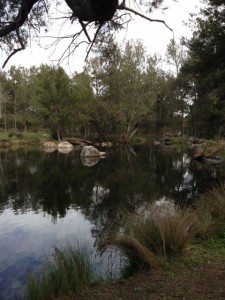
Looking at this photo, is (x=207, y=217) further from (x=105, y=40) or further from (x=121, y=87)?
(x=121, y=87)

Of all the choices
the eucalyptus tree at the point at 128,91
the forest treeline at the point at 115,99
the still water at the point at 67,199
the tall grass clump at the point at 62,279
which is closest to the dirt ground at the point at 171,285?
the tall grass clump at the point at 62,279

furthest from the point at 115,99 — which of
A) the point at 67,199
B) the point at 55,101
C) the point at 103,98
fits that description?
the point at 67,199

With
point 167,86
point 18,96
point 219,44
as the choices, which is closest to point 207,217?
point 219,44

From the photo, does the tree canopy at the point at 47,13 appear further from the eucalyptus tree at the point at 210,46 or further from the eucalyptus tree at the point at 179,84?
the eucalyptus tree at the point at 179,84

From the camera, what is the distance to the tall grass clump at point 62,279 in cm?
450

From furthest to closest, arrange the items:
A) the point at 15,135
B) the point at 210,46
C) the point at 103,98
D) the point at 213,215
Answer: the point at 103,98 → the point at 15,135 → the point at 210,46 → the point at 213,215

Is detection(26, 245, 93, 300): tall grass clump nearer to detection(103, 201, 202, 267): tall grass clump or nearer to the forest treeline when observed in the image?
detection(103, 201, 202, 267): tall grass clump

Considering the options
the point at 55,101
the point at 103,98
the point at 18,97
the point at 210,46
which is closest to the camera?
the point at 210,46

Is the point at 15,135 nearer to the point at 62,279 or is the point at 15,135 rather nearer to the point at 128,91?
the point at 128,91

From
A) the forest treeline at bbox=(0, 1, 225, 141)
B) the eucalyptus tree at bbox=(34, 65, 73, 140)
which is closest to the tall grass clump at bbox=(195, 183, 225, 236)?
the forest treeline at bbox=(0, 1, 225, 141)

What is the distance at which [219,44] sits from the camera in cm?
1560

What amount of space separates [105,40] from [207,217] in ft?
13.4

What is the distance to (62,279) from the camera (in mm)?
4609

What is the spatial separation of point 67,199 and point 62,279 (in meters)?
8.20
